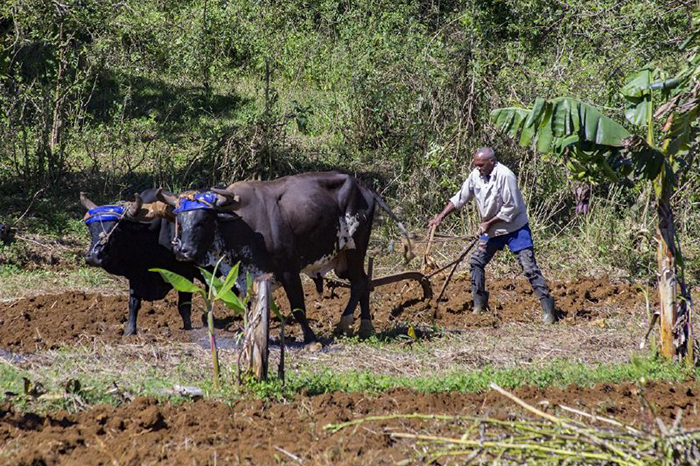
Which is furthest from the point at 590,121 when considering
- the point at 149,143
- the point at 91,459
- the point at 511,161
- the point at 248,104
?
the point at 248,104

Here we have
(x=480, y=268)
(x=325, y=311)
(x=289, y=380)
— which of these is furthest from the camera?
(x=325, y=311)

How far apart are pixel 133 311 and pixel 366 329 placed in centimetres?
226

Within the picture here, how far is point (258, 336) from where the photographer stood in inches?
272

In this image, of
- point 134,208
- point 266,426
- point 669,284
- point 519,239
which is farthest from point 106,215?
point 669,284

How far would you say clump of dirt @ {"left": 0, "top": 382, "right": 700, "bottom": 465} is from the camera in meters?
5.57

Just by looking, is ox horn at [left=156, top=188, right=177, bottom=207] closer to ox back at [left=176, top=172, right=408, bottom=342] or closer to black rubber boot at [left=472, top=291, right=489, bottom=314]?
ox back at [left=176, top=172, right=408, bottom=342]

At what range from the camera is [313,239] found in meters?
9.64

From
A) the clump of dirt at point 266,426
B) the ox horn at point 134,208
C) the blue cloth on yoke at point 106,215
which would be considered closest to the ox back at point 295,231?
the ox horn at point 134,208

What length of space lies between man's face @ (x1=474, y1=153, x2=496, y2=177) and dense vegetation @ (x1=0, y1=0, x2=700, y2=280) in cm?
326

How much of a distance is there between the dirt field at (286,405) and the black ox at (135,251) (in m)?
0.35

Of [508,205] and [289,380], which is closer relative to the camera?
[289,380]

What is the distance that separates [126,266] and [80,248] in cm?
400

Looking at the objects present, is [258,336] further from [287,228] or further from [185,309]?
[185,309]

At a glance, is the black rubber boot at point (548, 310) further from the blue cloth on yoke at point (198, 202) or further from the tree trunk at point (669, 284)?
the blue cloth on yoke at point (198, 202)
